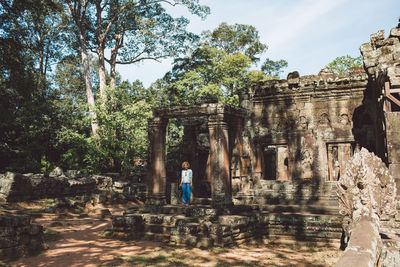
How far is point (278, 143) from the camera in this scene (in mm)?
11633

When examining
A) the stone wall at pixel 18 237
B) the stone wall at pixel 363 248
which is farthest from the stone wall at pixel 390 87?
the stone wall at pixel 18 237

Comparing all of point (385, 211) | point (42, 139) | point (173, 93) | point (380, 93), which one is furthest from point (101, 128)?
point (385, 211)

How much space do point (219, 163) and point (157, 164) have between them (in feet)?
7.20

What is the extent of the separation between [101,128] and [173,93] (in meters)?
8.08

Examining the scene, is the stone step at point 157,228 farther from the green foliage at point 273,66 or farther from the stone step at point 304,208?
the green foliage at point 273,66

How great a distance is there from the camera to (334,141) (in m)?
10.9

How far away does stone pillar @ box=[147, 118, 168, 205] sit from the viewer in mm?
10055

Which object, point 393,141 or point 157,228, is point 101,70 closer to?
point 157,228

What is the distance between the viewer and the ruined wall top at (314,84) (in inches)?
423

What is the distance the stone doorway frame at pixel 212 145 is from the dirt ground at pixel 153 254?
5.99 feet

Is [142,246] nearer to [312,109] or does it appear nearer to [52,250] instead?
[52,250]

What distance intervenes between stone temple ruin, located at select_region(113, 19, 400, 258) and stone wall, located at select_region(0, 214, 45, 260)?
2.29 meters

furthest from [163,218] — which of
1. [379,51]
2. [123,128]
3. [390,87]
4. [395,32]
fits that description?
[123,128]

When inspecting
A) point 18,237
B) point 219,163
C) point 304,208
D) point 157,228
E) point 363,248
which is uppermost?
point 219,163
